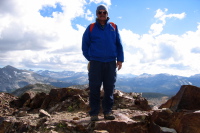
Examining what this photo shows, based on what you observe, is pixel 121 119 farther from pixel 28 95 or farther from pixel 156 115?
pixel 28 95

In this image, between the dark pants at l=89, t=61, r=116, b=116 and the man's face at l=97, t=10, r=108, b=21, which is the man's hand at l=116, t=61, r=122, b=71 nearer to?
the dark pants at l=89, t=61, r=116, b=116

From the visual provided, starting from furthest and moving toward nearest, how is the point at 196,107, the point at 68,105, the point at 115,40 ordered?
1. the point at 68,105
2. the point at 115,40
3. the point at 196,107

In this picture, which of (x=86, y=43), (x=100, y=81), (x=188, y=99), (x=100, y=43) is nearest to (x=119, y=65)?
(x=100, y=81)

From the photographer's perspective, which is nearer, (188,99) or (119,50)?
(188,99)

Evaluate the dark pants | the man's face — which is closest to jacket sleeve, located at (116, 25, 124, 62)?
the dark pants

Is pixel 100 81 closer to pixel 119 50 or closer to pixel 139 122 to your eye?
pixel 119 50

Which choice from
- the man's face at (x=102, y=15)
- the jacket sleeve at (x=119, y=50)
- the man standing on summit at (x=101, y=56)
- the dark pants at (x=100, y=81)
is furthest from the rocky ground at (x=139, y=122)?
the man's face at (x=102, y=15)

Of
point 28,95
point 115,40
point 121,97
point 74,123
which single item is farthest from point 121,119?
point 28,95
